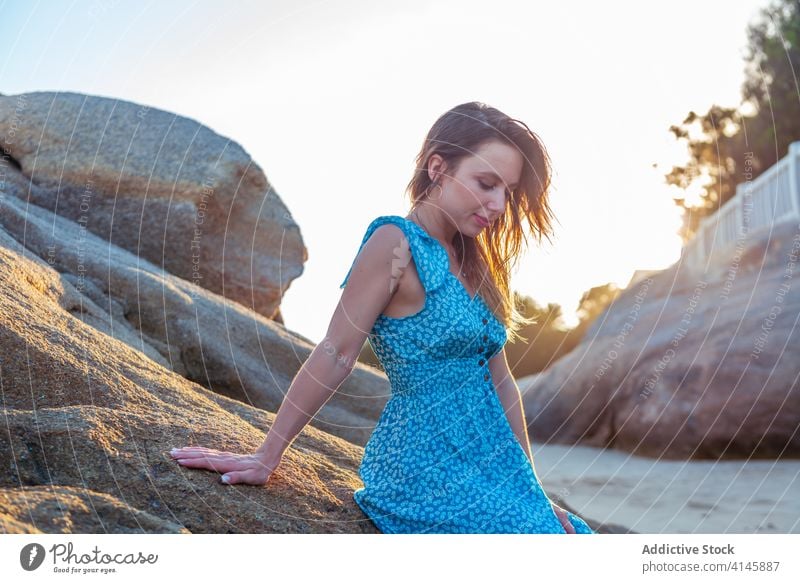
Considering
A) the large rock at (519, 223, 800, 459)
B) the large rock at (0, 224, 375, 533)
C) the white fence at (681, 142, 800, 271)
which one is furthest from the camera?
the white fence at (681, 142, 800, 271)

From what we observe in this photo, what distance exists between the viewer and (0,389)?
2.61m

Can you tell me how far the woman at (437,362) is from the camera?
253cm

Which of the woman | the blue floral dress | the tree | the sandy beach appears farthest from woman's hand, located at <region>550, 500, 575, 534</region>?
the tree

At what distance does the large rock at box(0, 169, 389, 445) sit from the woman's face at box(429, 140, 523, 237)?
1787 millimetres

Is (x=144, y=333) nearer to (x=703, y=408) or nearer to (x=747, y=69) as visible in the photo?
(x=703, y=408)

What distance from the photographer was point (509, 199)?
9.75 feet

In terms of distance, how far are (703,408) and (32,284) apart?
5.90 meters

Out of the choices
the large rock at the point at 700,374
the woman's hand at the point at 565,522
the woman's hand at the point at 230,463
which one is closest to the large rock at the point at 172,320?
the woman's hand at the point at 230,463

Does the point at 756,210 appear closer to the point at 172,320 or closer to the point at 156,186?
the point at 156,186

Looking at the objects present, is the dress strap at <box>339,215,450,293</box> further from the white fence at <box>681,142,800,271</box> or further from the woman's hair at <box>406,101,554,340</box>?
the white fence at <box>681,142,800,271</box>

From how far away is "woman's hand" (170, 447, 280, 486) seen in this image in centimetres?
245

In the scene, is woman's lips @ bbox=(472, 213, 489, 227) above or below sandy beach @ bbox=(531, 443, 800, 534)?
above

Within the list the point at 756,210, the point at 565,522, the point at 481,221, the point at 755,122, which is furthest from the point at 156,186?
the point at 755,122
